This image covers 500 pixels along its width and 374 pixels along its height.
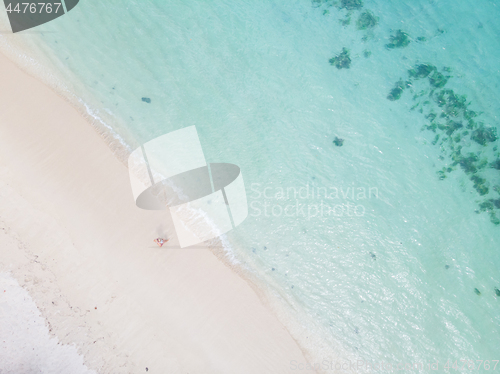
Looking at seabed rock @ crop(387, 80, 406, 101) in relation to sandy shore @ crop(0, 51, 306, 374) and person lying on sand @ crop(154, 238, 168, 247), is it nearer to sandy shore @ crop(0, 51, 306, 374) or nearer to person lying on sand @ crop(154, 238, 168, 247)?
sandy shore @ crop(0, 51, 306, 374)

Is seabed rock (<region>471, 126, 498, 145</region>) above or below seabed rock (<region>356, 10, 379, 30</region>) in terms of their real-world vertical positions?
below

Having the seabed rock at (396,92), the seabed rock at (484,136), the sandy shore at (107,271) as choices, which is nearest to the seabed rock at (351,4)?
the seabed rock at (396,92)

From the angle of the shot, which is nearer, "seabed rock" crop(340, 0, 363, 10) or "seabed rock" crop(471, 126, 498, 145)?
"seabed rock" crop(471, 126, 498, 145)

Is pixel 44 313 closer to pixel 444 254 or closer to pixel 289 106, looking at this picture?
pixel 289 106

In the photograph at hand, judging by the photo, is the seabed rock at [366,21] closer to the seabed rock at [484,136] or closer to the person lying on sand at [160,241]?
the seabed rock at [484,136]

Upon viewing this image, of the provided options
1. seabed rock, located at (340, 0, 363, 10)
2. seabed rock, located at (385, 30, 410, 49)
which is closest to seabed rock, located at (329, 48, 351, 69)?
seabed rock, located at (385, 30, 410, 49)

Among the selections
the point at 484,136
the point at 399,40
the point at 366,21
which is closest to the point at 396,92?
the point at 399,40
